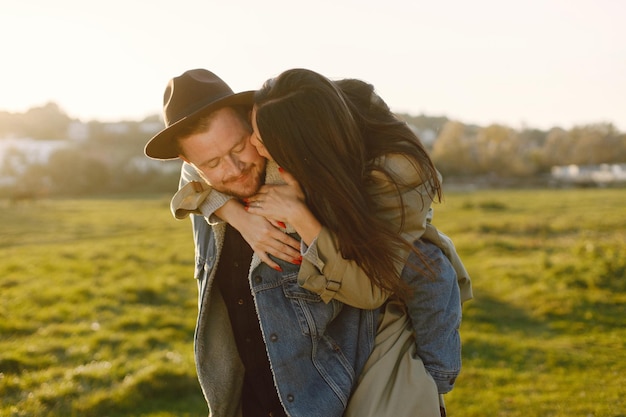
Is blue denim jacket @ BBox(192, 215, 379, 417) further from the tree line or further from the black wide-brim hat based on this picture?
the tree line

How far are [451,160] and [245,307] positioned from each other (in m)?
74.2

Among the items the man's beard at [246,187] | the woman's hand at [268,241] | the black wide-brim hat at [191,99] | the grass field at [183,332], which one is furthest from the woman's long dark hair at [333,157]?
the grass field at [183,332]

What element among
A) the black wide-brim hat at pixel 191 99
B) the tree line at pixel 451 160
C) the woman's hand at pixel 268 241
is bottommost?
the tree line at pixel 451 160

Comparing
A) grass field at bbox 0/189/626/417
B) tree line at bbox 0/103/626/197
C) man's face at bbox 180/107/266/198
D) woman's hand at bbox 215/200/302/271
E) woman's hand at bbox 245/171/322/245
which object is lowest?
tree line at bbox 0/103/626/197

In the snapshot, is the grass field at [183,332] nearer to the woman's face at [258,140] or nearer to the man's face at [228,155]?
the man's face at [228,155]

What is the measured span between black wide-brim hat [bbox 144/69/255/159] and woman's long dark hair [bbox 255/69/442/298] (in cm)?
38

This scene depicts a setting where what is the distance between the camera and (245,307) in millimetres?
2785

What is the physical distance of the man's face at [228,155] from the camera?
109 inches

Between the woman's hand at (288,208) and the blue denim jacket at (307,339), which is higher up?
the woman's hand at (288,208)

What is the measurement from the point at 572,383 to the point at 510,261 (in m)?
7.55

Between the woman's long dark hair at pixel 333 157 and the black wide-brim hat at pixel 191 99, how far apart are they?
0.38 meters

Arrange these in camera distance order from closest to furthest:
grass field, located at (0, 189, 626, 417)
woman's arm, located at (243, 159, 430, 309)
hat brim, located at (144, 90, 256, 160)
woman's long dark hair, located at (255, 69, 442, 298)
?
1. woman's long dark hair, located at (255, 69, 442, 298)
2. woman's arm, located at (243, 159, 430, 309)
3. hat brim, located at (144, 90, 256, 160)
4. grass field, located at (0, 189, 626, 417)

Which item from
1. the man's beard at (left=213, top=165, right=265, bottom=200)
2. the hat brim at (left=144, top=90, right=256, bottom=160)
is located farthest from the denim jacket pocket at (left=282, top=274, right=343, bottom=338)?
the hat brim at (left=144, top=90, right=256, bottom=160)

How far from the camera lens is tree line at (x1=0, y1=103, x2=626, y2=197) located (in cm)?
6619
